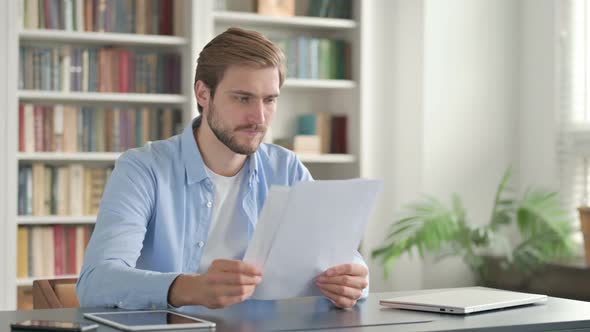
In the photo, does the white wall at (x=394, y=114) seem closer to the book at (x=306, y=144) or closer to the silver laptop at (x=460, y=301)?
the book at (x=306, y=144)

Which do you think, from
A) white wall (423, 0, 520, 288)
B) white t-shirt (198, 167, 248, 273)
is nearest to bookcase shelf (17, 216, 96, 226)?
white wall (423, 0, 520, 288)

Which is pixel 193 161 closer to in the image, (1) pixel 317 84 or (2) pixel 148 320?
(2) pixel 148 320

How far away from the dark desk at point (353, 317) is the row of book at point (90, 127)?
266 centimetres

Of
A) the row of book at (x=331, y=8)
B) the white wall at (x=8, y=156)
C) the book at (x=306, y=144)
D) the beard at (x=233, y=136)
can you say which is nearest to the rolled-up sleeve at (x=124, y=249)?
the beard at (x=233, y=136)

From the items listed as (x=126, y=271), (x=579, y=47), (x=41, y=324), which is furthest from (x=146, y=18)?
(x=41, y=324)

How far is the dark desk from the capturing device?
1.70 meters

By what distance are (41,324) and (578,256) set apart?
3441 mm

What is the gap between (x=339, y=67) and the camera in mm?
4891

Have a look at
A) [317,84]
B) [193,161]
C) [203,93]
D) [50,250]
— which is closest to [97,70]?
[50,250]

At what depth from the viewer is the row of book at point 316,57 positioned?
4.77 meters

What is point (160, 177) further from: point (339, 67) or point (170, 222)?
point (339, 67)

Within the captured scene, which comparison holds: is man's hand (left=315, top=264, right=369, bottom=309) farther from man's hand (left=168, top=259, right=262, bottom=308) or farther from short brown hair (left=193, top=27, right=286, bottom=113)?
short brown hair (left=193, top=27, right=286, bottom=113)

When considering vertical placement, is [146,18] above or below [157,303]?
above

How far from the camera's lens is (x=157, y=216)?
226 centimetres
